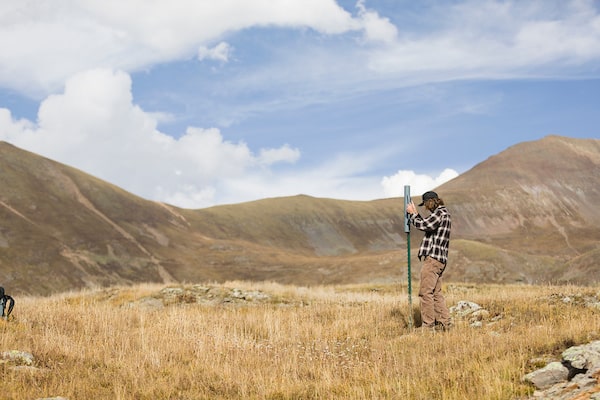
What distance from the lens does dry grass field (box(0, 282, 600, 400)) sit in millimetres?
6340

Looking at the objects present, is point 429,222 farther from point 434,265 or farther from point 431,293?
point 431,293

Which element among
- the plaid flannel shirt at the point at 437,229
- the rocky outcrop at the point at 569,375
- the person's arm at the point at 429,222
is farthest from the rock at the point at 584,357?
the person's arm at the point at 429,222

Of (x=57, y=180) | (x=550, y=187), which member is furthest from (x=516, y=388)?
(x=550, y=187)

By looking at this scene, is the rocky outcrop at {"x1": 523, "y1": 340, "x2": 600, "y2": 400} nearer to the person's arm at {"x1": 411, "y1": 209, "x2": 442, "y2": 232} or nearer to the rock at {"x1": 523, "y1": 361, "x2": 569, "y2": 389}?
the rock at {"x1": 523, "y1": 361, "x2": 569, "y2": 389}

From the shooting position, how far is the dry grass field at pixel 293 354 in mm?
6340

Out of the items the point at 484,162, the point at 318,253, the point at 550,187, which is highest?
the point at 484,162

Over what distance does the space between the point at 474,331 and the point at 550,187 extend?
16419cm

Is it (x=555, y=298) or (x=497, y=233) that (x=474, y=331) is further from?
(x=497, y=233)

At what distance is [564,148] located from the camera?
174625mm

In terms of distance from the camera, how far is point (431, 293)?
10094 millimetres

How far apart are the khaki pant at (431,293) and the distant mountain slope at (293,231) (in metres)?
38.9

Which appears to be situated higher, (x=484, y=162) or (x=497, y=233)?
(x=484, y=162)

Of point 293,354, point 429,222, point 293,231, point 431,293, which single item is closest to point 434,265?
point 431,293

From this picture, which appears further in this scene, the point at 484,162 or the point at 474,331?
the point at 484,162
